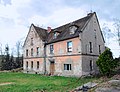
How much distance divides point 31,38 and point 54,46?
28.8 feet

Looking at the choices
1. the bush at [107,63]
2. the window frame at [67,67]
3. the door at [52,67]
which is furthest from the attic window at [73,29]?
the bush at [107,63]

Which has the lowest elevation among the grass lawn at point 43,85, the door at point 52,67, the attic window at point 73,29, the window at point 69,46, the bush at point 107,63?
the grass lawn at point 43,85

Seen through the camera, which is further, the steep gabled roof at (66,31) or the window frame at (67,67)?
the window frame at (67,67)

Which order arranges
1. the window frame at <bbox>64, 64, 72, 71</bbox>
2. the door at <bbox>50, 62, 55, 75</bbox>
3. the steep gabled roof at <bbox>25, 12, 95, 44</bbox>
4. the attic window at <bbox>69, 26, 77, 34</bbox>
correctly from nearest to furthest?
the steep gabled roof at <bbox>25, 12, 95, 44</bbox>
the window frame at <bbox>64, 64, 72, 71</bbox>
the attic window at <bbox>69, 26, 77, 34</bbox>
the door at <bbox>50, 62, 55, 75</bbox>

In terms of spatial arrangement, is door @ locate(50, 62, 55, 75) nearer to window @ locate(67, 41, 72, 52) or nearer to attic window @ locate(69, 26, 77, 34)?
window @ locate(67, 41, 72, 52)

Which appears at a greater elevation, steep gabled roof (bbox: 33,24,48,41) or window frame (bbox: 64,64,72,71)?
steep gabled roof (bbox: 33,24,48,41)

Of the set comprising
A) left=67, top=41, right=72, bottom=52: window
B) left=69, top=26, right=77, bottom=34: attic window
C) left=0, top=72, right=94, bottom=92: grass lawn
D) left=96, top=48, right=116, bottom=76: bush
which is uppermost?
left=69, top=26, right=77, bottom=34: attic window

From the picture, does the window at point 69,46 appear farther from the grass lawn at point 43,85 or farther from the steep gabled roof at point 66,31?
the grass lawn at point 43,85

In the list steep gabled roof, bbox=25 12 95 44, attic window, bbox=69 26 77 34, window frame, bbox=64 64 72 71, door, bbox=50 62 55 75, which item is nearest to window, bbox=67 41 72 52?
steep gabled roof, bbox=25 12 95 44

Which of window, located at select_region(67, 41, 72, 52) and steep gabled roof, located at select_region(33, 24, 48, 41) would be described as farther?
steep gabled roof, located at select_region(33, 24, 48, 41)

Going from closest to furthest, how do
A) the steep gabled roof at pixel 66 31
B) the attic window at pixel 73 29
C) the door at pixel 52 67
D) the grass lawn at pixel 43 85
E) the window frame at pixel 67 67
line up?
the grass lawn at pixel 43 85, the steep gabled roof at pixel 66 31, the window frame at pixel 67 67, the attic window at pixel 73 29, the door at pixel 52 67

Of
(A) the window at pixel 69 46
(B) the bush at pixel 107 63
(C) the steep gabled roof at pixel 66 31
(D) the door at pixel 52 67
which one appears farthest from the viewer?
(D) the door at pixel 52 67

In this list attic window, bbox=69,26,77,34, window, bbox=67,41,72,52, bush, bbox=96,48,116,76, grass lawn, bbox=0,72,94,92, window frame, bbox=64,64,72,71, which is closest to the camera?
grass lawn, bbox=0,72,94,92

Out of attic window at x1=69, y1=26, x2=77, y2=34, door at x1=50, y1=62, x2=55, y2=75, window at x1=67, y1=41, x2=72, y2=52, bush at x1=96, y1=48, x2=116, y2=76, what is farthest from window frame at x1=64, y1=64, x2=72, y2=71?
bush at x1=96, y1=48, x2=116, y2=76
